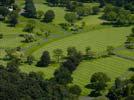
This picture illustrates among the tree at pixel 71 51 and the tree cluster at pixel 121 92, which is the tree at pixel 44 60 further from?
the tree cluster at pixel 121 92

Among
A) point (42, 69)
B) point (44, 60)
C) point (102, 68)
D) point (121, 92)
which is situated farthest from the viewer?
point (44, 60)

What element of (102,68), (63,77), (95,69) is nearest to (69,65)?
(95,69)

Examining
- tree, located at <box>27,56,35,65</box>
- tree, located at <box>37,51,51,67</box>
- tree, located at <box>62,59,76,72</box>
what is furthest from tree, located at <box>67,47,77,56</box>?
tree, located at <box>27,56,35,65</box>

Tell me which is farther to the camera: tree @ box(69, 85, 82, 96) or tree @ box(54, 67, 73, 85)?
tree @ box(54, 67, 73, 85)

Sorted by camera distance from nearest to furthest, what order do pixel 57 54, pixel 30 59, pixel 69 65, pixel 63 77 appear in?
1. pixel 63 77
2. pixel 69 65
3. pixel 30 59
4. pixel 57 54

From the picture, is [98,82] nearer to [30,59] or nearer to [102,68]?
[102,68]

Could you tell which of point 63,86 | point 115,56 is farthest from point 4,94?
point 115,56

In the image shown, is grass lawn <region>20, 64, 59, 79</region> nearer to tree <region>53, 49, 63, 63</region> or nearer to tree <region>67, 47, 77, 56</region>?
tree <region>53, 49, 63, 63</region>
